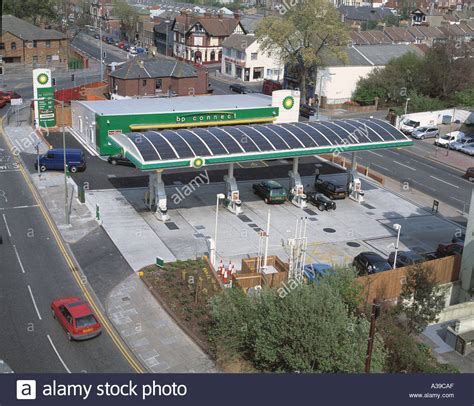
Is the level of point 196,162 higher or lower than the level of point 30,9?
lower

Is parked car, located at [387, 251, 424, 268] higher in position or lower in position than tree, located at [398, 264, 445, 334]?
lower

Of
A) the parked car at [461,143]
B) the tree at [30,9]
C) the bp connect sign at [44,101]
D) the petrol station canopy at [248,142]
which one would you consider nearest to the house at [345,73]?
the parked car at [461,143]

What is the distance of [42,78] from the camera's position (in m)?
58.3

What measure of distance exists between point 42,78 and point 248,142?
1067 inches

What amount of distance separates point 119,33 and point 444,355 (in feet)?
424

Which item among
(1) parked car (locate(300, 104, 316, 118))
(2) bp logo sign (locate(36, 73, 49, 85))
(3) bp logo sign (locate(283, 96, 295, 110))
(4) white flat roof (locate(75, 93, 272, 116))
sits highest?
(2) bp logo sign (locate(36, 73, 49, 85))

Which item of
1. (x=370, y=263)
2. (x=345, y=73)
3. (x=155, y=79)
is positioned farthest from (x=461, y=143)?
(x=155, y=79)

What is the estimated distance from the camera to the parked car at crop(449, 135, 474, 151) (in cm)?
6173

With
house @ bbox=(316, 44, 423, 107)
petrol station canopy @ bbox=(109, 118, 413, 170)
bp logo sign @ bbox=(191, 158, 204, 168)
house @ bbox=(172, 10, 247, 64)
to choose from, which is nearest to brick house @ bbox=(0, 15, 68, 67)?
house @ bbox=(172, 10, 247, 64)

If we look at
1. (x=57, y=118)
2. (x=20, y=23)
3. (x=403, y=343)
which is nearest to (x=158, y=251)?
(x=403, y=343)

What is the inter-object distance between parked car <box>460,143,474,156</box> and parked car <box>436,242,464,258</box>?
27478mm

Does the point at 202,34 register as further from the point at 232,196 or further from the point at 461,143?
the point at 232,196

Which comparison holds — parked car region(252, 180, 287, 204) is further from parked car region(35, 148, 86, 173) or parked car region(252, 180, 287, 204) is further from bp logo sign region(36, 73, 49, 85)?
bp logo sign region(36, 73, 49, 85)

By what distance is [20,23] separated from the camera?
97312 millimetres
